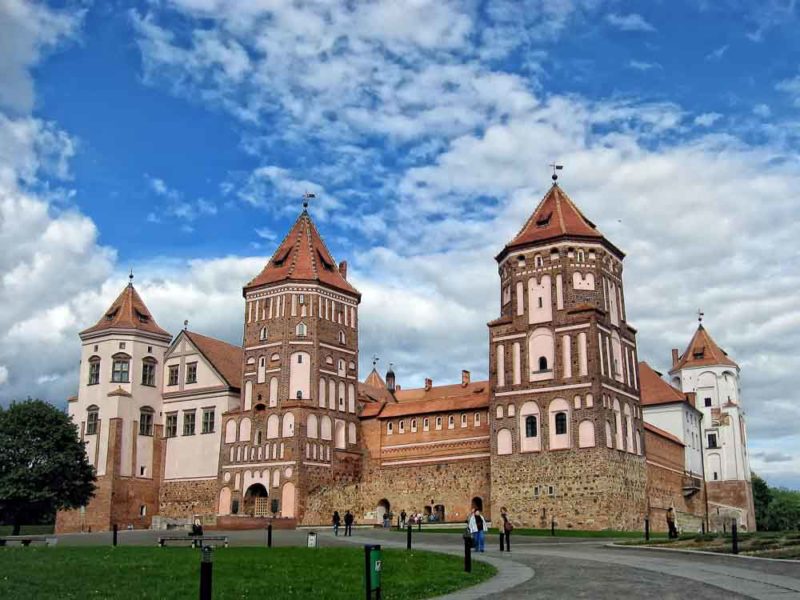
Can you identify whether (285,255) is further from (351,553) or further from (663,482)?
(351,553)

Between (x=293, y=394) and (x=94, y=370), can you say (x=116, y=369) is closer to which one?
(x=94, y=370)

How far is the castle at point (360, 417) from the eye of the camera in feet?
180

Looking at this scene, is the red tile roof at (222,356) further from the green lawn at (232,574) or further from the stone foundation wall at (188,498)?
the green lawn at (232,574)

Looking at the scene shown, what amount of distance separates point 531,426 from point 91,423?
3257cm

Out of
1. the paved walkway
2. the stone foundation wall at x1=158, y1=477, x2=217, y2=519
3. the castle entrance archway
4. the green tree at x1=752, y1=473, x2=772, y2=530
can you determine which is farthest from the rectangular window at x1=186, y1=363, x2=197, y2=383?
the green tree at x1=752, y1=473, x2=772, y2=530

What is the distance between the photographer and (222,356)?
2793 inches

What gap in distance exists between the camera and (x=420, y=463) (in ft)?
205

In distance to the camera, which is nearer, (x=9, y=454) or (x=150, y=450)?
(x=9, y=454)

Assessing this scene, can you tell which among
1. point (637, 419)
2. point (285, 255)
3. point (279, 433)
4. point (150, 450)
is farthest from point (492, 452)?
point (150, 450)

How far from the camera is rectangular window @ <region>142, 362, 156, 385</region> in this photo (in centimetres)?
6856

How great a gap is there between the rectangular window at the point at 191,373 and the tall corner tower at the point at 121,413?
2537mm

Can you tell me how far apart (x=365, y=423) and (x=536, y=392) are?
1623 centimetres

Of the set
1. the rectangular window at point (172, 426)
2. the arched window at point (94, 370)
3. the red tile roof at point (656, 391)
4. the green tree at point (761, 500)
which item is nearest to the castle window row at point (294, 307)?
the rectangular window at point (172, 426)

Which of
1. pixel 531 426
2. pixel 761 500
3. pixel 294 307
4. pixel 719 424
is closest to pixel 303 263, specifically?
pixel 294 307
